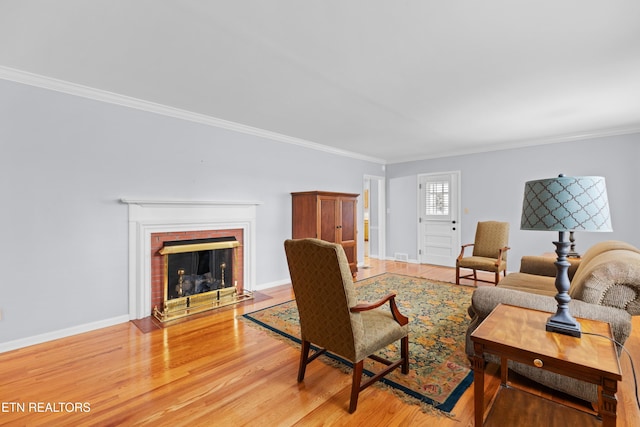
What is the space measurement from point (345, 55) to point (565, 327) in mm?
2281

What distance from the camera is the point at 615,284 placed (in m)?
1.83

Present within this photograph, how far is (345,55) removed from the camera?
2334 mm

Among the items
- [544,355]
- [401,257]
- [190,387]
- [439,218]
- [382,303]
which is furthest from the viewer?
[401,257]

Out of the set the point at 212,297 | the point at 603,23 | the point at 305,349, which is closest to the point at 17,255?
the point at 212,297

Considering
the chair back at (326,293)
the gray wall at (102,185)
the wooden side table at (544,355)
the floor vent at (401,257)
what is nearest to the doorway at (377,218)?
the floor vent at (401,257)

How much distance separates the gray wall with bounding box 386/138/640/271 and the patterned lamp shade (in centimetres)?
422

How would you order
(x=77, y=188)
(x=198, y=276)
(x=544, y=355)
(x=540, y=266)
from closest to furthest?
(x=544, y=355) → (x=77, y=188) → (x=540, y=266) → (x=198, y=276)

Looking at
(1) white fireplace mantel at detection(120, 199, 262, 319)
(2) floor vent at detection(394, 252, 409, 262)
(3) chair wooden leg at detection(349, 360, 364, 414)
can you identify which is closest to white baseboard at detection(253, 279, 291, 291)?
(1) white fireplace mantel at detection(120, 199, 262, 319)

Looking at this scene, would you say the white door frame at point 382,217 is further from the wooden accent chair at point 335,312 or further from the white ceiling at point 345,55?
the wooden accent chair at point 335,312

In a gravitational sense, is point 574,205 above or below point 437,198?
below

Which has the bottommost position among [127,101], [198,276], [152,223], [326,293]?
[198,276]

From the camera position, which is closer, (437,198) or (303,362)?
(303,362)

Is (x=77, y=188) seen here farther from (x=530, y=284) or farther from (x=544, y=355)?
(x=530, y=284)

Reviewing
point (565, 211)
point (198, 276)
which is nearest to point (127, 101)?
point (198, 276)
